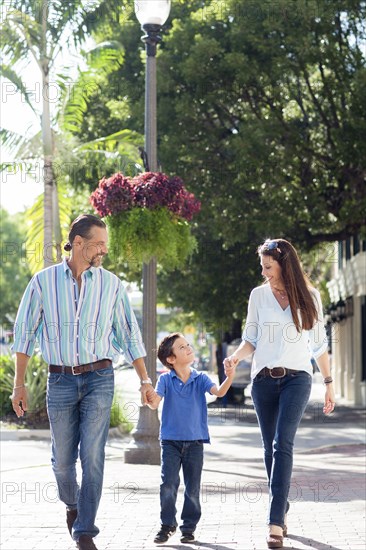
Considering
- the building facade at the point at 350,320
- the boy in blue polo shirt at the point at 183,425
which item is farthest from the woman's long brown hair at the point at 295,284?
the building facade at the point at 350,320

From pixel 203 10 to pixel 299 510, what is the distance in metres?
20.7

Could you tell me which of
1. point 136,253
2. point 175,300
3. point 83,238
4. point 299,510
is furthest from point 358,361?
point 83,238

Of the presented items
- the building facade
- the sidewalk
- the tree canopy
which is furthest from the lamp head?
the building facade

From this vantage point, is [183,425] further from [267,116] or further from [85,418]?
[267,116]

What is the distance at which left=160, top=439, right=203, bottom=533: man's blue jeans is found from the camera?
24.0 feet

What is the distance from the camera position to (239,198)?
85.6 ft

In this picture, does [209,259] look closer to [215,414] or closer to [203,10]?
[215,414]

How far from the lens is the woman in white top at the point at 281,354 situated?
7086mm

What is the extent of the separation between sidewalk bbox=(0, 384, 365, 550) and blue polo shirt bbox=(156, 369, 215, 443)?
Answer: 2.14ft

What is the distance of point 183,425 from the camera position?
7418 millimetres

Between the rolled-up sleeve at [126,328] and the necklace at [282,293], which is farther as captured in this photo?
the necklace at [282,293]

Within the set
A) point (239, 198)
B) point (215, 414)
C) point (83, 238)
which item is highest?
Answer: point (239, 198)

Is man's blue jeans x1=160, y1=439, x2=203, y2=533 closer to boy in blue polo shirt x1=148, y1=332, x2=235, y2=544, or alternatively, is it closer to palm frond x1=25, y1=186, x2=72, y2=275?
boy in blue polo shirt x1=148, y1=332, x2=235, y2=544

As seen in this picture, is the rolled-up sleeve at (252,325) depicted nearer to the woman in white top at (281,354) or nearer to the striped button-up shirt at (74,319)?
the woman in white top at (281,354)
